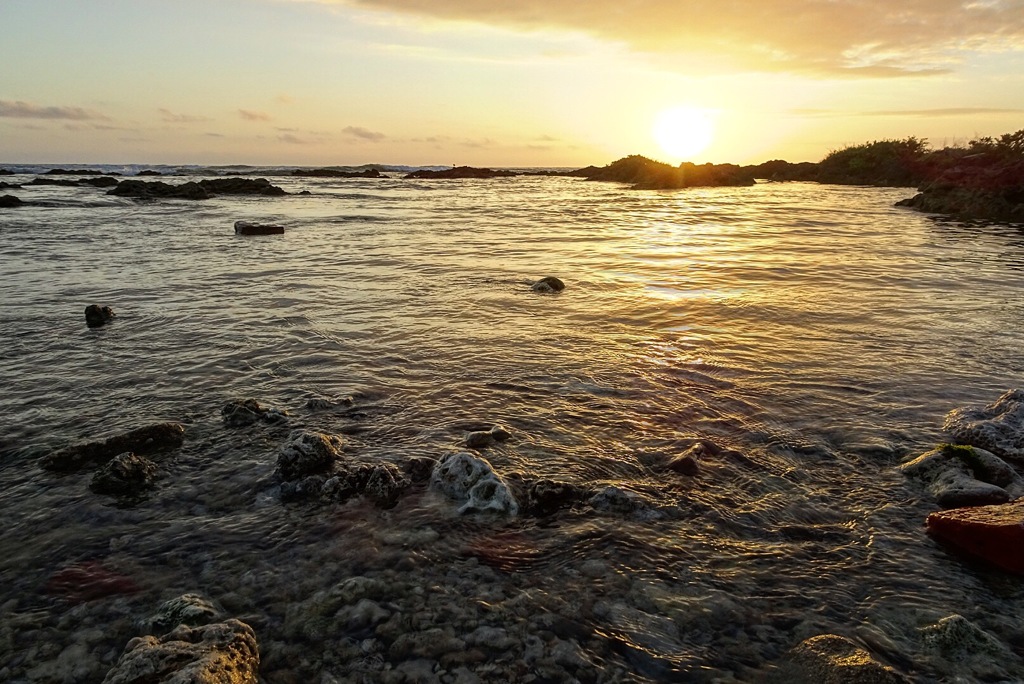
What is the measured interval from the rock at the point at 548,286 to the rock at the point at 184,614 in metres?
8.51

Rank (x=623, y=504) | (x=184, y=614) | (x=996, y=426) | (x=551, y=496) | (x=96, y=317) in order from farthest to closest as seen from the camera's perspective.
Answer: (x=96, y=317), (x=996, y=426), (x=551, y=496), (x=623, y=504), (x=184, y=614)

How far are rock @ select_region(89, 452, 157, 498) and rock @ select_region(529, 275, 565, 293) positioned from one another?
7.63 meters

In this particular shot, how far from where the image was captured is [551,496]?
13.6ft

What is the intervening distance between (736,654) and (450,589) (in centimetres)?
154

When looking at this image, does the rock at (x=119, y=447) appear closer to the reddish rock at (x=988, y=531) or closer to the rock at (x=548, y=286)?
the reddish rock at (x=988, y=531)

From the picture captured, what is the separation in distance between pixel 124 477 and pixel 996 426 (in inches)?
279

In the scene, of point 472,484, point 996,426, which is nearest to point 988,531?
point 996,426

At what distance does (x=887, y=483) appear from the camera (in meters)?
4.32

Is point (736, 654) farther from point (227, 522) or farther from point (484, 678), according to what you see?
point (227, 522)

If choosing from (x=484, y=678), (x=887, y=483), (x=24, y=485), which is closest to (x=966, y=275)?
(x=887, y=483)

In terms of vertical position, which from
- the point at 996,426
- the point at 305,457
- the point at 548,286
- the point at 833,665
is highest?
the point at 548,286

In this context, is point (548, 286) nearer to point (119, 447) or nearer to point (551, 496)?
point (551, 496)

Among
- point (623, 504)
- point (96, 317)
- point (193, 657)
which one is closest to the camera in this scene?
point (193, 657)

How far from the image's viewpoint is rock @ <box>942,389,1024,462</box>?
15.7ft
